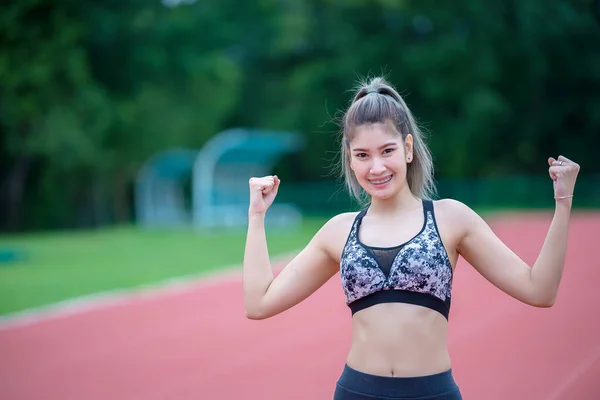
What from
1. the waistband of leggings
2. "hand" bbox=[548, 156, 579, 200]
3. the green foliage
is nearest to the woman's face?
"hand" bbox=[548, 156, 579, 200]

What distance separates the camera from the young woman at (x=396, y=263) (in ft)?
8.07

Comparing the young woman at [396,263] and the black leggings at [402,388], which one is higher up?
the young woman at [396,263]

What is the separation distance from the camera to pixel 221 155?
25.9m

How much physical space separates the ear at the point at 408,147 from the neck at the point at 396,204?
12 centimetres

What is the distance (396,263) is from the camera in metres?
2.47

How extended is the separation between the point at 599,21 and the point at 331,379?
Answer: 18140 mm

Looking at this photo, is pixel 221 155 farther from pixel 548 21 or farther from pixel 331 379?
pixel 331 379

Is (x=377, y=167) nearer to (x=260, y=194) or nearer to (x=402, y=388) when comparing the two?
(x=260, y=194)

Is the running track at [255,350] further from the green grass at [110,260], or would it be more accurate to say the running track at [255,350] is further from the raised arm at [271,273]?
the raised arm at [271,273]

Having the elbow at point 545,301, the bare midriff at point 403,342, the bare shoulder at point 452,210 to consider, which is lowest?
the bare midriff at point 403,342

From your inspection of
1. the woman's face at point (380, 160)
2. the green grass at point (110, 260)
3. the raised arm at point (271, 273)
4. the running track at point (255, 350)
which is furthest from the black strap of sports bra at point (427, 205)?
the green grass at point (110, 260)

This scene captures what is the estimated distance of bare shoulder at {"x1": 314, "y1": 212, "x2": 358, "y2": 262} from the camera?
2672mm

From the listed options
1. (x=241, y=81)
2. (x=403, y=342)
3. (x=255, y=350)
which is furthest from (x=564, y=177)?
(x=241, y=81)

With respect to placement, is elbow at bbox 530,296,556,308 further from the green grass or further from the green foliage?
the green foliage
